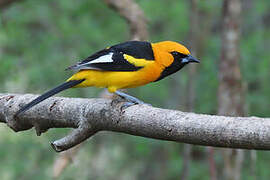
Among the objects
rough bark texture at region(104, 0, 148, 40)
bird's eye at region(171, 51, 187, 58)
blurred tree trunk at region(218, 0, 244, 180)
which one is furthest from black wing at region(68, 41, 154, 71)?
blurred tree trunk at region(218, 0, 244, 180)

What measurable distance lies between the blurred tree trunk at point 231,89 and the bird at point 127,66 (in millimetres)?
1111

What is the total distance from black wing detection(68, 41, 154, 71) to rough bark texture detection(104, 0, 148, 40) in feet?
3.11

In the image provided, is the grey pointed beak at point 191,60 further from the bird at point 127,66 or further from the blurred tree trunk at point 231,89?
the blurred tree trunk at point 231,89

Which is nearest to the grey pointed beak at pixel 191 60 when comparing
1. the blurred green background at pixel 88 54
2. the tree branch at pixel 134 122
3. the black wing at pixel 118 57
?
the black wing at pixel 118 57

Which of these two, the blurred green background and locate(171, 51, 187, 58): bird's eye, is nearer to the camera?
locate(171, 51, 187, 58): bird's eye

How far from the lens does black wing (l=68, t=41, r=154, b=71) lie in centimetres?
424

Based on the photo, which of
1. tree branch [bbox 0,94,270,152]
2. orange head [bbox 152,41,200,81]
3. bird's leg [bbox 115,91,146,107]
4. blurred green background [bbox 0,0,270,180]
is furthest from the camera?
blurred green background [bbox 0,0,270,180]

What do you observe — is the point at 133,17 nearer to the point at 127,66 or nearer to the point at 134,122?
the point at 127,66

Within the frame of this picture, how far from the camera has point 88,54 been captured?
8586 millimetres

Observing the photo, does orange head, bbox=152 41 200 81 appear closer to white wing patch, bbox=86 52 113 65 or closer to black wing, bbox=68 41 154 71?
black wing, bbox=68 41 154 71

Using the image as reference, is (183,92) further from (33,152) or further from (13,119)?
(13,119)

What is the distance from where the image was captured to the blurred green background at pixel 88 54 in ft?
28.3

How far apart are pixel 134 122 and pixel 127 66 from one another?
50.4 inches

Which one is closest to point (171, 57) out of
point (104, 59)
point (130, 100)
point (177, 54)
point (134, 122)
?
point (177, 54)
